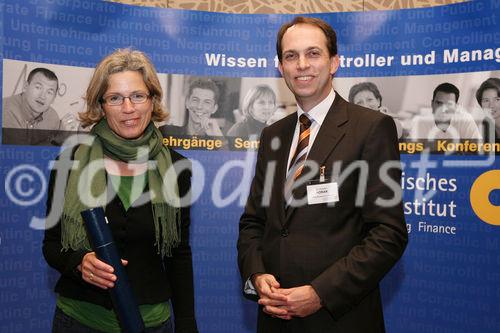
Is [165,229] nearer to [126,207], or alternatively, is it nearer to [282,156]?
[126,207]

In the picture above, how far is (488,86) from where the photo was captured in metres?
2.92

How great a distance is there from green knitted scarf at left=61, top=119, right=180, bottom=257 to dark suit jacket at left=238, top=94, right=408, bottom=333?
37 centimetres

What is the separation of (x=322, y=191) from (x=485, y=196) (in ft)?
5.54

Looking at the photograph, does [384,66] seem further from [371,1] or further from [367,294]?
[367,294]

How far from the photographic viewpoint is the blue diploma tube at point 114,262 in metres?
1.66

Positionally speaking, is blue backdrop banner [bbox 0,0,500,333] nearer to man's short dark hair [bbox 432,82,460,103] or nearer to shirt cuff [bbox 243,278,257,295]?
man's short dark hair [bbox 432,82,460,103]

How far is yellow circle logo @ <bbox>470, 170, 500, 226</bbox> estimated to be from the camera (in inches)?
114

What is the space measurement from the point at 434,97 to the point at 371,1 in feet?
3.14

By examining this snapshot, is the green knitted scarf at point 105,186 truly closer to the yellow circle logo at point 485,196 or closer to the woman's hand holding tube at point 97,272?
the woman's hand holding tube at point 97,272

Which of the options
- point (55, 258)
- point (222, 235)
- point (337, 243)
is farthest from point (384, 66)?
point (55, 258)

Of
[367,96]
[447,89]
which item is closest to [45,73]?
[367,96]

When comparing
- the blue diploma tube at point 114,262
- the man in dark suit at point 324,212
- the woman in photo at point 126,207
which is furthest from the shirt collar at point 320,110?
the blue diploma tube at point 114,262

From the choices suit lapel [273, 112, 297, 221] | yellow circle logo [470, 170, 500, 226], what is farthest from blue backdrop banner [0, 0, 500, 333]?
suit lapel [273, 112, 297, 221]

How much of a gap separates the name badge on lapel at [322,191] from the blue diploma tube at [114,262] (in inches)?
27.7
